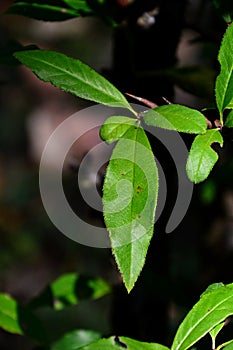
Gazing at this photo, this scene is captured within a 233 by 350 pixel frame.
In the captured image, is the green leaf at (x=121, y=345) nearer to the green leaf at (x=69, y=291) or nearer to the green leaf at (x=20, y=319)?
the green leaf at (x=20, y=319)

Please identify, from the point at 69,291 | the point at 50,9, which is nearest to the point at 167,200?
the point at 69,291

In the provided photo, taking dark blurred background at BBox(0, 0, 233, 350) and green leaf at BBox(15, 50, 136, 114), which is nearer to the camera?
green leaf at BBox(15, 50, 136, 114)

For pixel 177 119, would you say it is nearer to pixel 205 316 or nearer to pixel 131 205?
pixel 131 205

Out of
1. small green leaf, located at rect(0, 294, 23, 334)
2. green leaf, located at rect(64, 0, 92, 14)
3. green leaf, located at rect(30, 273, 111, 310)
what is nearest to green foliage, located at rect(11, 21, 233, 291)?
green leaf, located at rect(64, 0, 92, 14)

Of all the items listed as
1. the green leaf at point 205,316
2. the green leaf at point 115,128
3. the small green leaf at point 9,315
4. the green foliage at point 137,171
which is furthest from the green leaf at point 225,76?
the small green leaf at point 9,315

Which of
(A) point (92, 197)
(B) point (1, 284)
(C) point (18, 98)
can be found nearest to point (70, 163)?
(A) point (92, 197)

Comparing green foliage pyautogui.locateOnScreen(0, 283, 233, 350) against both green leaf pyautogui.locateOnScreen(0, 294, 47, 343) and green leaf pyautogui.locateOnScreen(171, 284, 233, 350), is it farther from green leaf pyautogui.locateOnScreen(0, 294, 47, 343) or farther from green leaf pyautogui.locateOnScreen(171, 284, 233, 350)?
green leaf pyautogui.locateOnScreen(0, 294, 47, 343)

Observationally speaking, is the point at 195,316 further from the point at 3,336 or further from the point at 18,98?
the point at 18,98
